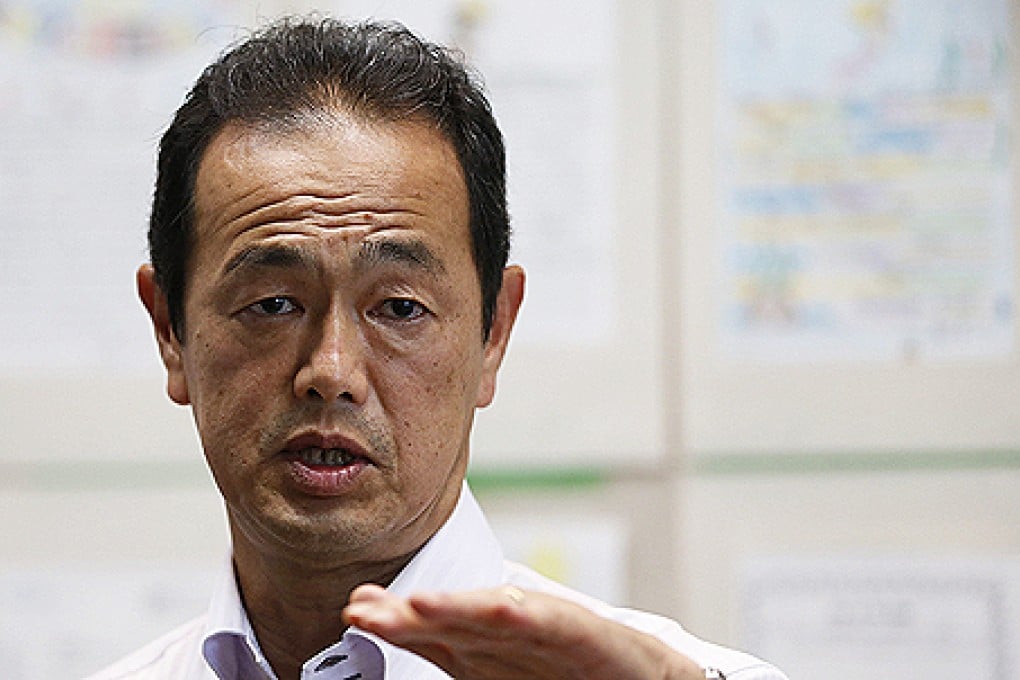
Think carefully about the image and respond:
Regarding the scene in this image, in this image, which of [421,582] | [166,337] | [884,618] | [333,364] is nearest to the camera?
[333,364]

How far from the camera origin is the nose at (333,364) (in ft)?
3.43

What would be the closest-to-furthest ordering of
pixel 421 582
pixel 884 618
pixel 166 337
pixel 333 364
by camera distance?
pixel 333 364 < pixel 421 582 < pixel 166 337 < pixel 884 618

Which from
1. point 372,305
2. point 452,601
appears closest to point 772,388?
point 372,305

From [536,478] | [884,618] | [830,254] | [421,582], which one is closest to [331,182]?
[421,582]

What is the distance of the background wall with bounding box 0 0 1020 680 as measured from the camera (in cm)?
200

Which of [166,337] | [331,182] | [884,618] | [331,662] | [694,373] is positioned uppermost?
[331,182]

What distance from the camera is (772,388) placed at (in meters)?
2.01

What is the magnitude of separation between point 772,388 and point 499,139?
89 cm

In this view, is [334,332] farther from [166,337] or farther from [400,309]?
[166,337]

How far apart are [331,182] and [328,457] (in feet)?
0.68

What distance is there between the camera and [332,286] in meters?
1.08

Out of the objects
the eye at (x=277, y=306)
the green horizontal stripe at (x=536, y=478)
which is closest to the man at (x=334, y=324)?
the eye at (x=277, y=306)

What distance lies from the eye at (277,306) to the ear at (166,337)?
15 cm

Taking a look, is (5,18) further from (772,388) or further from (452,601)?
(452,601)
